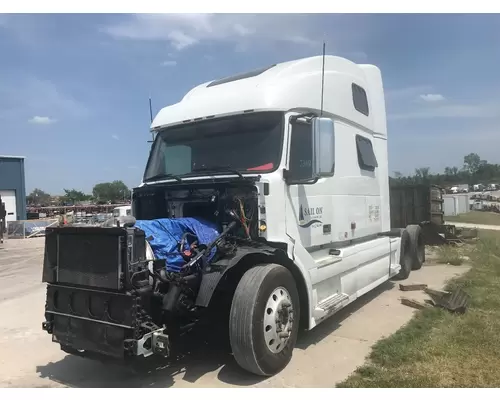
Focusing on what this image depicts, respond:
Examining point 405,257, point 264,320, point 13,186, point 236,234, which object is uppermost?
point 13,186

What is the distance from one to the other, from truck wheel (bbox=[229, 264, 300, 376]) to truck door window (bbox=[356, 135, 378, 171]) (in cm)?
288

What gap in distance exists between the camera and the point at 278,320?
4.50 metres

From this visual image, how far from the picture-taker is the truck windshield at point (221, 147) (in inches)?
196

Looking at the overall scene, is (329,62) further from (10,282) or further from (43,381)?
(10,282)

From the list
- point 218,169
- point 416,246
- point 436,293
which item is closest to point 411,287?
point 436,293

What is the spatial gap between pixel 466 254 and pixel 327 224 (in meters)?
8.13

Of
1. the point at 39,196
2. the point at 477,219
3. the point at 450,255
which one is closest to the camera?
the point at 450,255

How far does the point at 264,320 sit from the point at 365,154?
3.77m

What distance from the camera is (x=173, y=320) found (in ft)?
14.0

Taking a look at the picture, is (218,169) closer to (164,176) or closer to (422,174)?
(164,176)

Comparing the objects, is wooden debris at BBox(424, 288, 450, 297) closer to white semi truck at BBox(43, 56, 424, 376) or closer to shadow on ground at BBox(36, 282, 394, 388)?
white semi truck at BBox(43, 56, 424, 376)

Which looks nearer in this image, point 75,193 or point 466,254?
point 466,254

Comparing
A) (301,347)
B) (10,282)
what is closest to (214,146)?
(301,347)

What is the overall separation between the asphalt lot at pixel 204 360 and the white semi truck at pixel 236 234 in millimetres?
294
